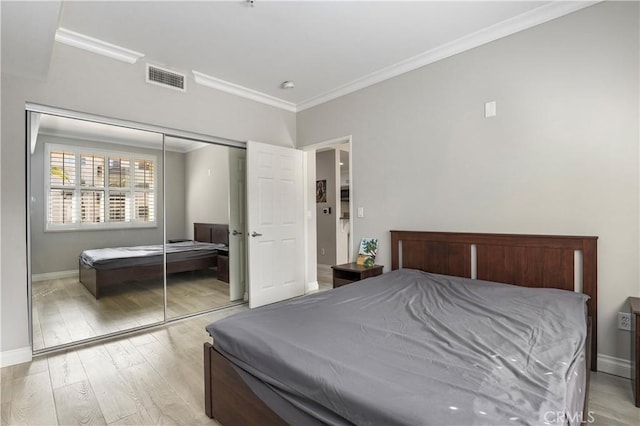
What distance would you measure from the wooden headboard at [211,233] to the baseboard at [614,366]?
3873 mm

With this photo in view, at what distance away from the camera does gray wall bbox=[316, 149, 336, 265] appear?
6363 mm

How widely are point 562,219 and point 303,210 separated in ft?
9.91

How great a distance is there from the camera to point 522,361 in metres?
1.21

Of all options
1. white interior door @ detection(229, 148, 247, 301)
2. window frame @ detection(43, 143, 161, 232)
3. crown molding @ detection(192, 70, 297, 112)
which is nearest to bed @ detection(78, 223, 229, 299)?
white interior door @ detection(229, 148, 247, 301)

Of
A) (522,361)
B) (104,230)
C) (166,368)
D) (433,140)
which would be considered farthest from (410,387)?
(104,230)

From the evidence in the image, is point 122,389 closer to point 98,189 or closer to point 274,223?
point 98,189

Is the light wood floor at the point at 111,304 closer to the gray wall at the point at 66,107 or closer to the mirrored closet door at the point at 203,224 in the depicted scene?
the mirrored closet door at the point at 203,224

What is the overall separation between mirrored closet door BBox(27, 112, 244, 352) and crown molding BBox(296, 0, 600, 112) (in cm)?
183

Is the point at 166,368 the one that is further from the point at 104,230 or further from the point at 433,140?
the point at 433,140

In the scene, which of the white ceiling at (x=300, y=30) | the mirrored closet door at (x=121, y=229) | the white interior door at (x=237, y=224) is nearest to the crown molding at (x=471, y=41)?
the white ceiling at (x=300, y=30)

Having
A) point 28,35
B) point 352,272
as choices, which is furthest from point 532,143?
point 28,35

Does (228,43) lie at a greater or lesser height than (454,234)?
greater

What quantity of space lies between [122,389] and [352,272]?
7.12ft

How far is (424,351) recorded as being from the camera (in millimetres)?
1309
